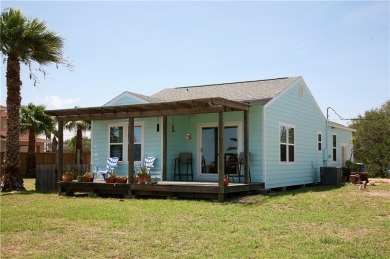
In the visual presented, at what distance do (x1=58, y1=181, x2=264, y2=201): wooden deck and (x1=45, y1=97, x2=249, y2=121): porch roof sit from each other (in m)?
2.02

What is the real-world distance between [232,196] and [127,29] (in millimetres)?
5820

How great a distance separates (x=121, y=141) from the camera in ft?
48.9

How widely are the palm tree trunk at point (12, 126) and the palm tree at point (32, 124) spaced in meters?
10.0

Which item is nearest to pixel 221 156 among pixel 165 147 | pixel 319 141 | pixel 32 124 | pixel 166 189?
pixel 166 189

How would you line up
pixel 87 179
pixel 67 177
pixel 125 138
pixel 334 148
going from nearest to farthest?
pixel 87 179, pixel 67 177, pixel 125 138, pixel 334 148

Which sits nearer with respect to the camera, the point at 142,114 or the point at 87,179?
the point at 142,114

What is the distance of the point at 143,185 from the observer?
1199 centimetres

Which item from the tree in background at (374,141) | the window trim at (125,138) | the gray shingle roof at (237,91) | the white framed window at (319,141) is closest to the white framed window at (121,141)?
the window trim at (125,138)

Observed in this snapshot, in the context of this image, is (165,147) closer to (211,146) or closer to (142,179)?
(211,146)

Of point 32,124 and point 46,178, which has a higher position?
point 32,124

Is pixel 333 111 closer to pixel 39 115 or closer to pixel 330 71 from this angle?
pixel 330 71

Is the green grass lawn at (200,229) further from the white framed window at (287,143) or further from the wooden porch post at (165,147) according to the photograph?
the white framed window at (287,143)

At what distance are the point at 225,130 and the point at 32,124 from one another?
1509cm

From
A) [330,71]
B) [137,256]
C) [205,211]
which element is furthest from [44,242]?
[330,71]
